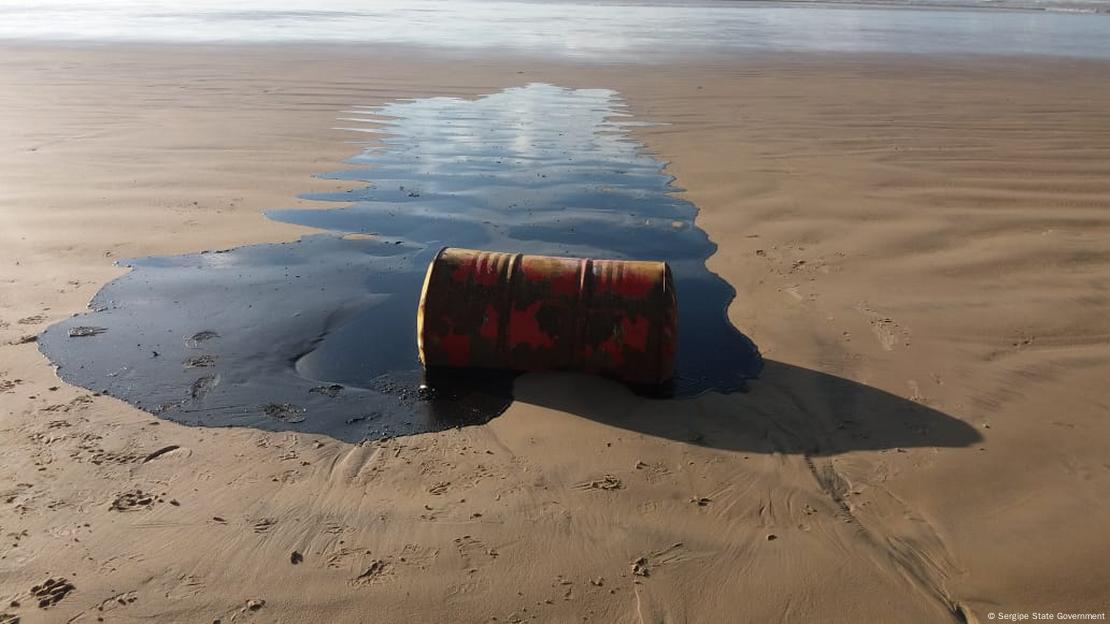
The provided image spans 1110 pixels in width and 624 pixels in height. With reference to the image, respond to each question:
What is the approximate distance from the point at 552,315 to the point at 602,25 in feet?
91.6

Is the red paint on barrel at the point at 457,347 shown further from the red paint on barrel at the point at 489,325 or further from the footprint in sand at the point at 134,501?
the footprint in sand at the point at 134,501

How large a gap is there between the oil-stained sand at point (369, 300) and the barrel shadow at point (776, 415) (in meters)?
0.20

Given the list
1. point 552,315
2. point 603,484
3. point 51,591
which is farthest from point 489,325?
point 51,591

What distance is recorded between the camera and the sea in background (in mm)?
22828

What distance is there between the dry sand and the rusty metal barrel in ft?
0.59

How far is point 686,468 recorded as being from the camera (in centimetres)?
368

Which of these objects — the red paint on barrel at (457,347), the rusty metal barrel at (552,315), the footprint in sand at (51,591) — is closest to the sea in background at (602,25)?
the rusty metal barrel at (552,315)

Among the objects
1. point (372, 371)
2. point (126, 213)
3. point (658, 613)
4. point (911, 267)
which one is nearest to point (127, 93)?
point (126, 213)

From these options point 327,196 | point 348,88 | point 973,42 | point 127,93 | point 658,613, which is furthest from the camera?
point 973,42

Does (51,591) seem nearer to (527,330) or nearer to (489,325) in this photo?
(489,325)

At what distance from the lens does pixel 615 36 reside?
84.6 ft

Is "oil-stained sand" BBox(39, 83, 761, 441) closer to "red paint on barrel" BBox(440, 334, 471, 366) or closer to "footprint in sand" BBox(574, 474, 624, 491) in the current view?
"red paint on barrel" BBox(440, 334, 471, 366)

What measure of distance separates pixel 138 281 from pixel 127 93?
995 cm

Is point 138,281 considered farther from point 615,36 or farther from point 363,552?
point 615,36
